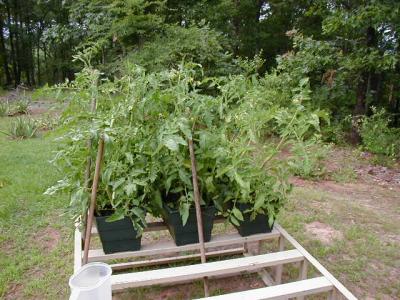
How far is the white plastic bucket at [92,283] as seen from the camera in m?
1.19

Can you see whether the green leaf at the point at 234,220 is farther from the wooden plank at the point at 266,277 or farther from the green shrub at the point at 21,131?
the green shrub at the point at 21,131

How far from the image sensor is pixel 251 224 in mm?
2039

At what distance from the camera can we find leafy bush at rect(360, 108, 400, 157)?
5.65 m

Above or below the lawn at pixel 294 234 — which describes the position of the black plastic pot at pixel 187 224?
above

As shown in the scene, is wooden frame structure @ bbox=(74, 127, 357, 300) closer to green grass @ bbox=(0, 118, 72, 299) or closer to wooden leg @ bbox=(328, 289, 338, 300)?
wooden leg @ bbox=(328, 289, 338, 300)

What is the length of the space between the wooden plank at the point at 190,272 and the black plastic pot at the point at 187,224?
0.22 meters

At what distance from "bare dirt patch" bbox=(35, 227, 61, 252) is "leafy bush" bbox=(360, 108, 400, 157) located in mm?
5042

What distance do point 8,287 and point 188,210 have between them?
1.37 meters

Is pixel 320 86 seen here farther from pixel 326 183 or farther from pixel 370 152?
pixel 326 183

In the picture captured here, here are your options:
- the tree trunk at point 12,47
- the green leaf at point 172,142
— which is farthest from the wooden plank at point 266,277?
the tree trunk at point 12,47

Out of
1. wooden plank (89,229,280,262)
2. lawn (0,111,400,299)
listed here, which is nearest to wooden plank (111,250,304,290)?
wooden plank (89,229,280,262)

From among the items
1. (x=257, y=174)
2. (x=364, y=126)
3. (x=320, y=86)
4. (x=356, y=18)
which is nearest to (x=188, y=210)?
(x=257, y=174)

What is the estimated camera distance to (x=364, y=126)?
6.05 metres

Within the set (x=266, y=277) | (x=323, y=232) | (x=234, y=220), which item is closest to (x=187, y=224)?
(x=234, y=220)
